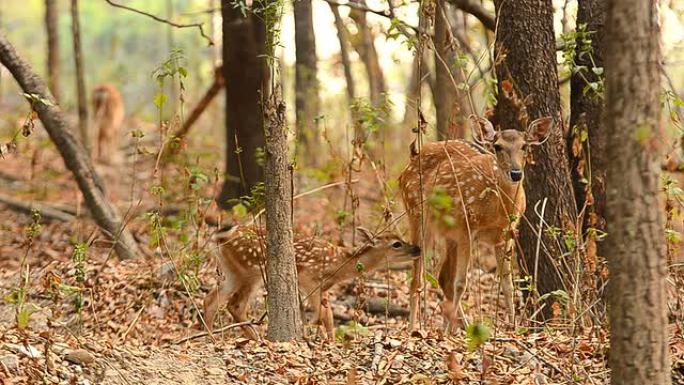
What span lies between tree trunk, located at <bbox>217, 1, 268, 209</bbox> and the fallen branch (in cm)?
185

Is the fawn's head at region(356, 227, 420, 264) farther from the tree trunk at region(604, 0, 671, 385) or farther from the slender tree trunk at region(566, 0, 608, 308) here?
the tree trunk at region(604, 0, 671, 385)

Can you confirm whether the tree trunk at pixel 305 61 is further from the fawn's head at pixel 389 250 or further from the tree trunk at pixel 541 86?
the tree trunk at pixel 541 86

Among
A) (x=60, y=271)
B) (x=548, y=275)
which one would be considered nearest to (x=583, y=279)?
(x=548, y=275)

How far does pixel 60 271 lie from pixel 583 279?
468 cm

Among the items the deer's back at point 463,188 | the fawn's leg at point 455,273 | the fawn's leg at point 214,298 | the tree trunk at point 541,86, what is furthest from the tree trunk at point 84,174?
the tree trunk at point 541,86

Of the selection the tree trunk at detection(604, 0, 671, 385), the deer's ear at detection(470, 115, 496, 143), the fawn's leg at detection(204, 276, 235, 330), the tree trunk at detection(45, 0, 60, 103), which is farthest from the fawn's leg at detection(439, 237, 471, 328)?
the tree trunk at detection(45, 0, 60, 103)

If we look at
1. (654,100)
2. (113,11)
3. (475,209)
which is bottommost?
(475,209)

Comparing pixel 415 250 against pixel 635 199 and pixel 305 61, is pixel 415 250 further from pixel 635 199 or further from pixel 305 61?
pixel 305 61

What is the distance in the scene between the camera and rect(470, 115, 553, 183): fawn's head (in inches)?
297

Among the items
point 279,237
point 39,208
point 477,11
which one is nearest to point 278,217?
point 279,237

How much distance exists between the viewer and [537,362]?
629 cm

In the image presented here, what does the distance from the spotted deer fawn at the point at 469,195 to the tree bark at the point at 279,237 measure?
1.44 m

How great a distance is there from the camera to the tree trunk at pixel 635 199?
436cm

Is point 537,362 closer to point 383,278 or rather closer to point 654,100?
point 654,100
